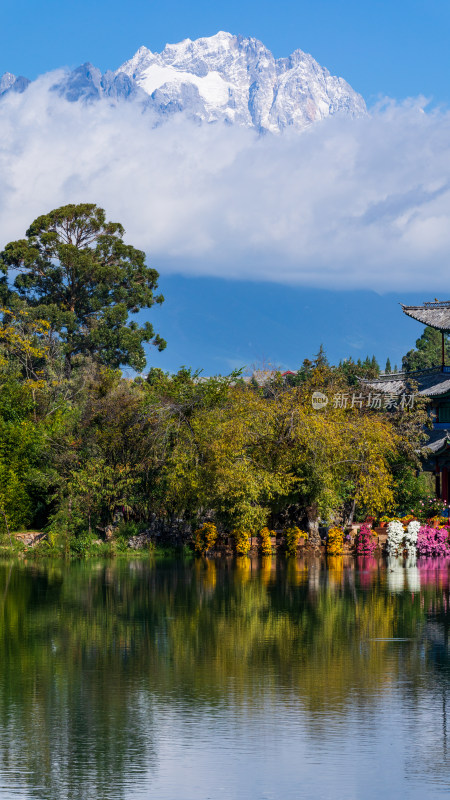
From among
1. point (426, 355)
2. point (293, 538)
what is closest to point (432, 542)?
point (293, 538)

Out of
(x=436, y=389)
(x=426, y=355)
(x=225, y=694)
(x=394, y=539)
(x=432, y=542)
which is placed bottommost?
(x=225, y=694)

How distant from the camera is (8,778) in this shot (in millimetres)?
10508

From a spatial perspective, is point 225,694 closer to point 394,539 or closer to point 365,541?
point 365,541

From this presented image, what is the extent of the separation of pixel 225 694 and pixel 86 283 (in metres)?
59.0

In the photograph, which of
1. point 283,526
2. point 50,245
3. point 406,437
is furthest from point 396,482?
point 50,245

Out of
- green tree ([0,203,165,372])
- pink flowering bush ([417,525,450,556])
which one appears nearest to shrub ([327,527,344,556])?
pink flowering bush ([417,525,450,556])

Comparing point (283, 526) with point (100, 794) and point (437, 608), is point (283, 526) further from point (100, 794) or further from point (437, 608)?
point (100, 794)

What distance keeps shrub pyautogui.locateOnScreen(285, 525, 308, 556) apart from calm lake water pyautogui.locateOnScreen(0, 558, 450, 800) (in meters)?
11.0

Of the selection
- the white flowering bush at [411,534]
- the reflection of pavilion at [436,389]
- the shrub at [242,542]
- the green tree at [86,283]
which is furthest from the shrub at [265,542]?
the green tree at [86,283]

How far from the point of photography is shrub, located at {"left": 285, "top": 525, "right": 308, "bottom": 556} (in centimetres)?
3681

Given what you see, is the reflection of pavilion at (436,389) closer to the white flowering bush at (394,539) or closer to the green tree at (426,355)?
the white flowering bush at (394,539)

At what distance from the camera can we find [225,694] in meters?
14.1

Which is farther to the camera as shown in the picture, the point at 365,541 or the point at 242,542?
the point at 365,541

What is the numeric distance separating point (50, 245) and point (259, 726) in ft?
199
